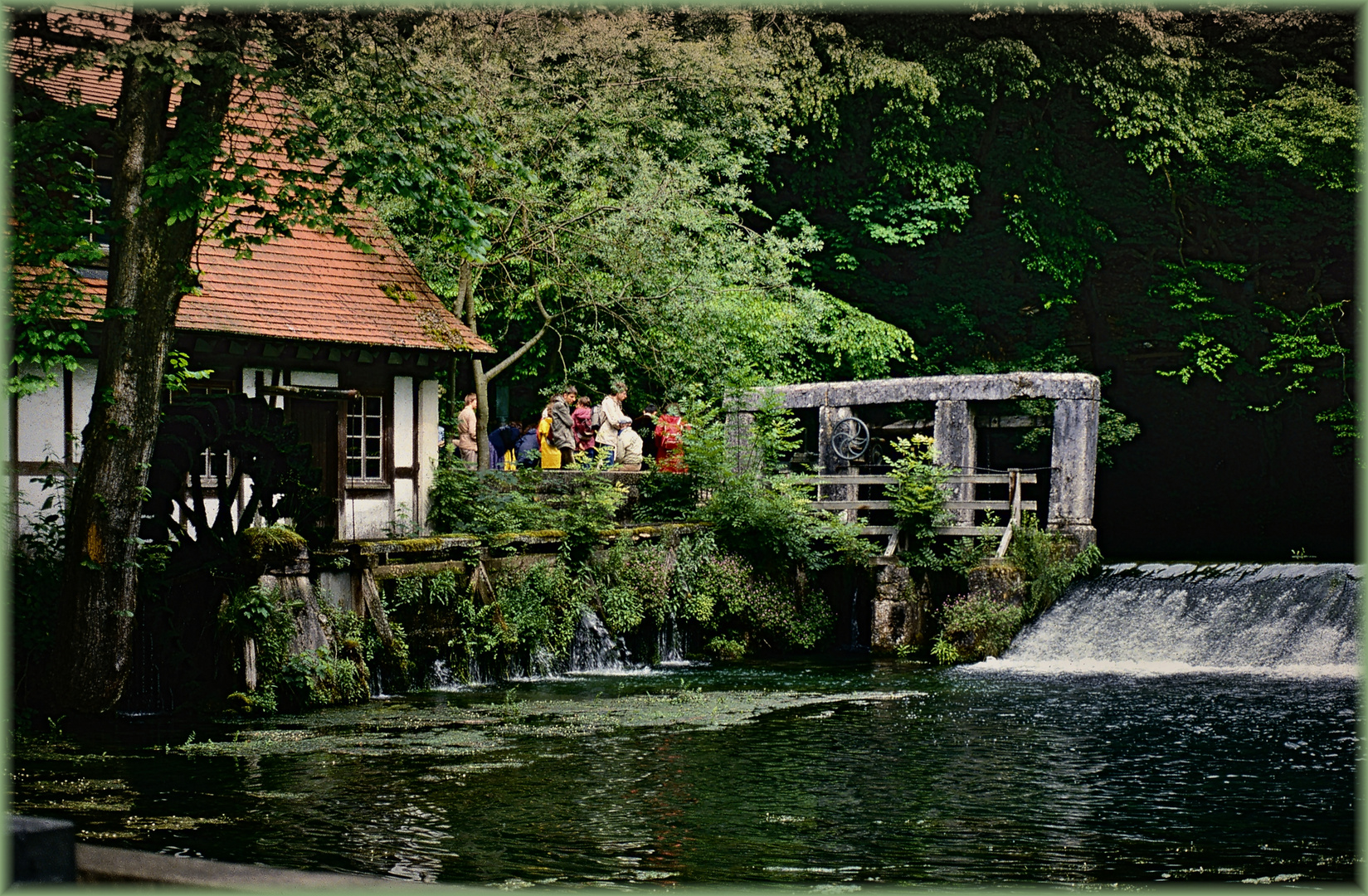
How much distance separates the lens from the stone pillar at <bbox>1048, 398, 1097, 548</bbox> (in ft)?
66.9

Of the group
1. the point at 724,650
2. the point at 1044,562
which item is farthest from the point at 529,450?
the point at 1044,562

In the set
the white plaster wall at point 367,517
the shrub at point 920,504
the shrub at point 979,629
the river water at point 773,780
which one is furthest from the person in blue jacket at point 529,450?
the shrub at point 979,629

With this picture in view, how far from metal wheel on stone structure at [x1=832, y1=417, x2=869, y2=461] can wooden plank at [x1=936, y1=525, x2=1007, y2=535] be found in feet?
6.75

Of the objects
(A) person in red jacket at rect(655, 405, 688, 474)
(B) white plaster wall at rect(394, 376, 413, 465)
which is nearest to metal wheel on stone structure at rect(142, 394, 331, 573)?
(B) white plaster wall at rect(394, 376, 413, 465)

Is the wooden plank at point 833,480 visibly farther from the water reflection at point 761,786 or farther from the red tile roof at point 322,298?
the water reflection at point 761,786

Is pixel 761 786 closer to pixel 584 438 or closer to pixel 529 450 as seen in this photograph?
pixel 529 450

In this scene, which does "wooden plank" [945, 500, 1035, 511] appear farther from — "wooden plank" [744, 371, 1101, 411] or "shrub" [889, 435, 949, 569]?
"wooden plank" [744, 371, 1101, 411]

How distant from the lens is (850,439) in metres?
22.4

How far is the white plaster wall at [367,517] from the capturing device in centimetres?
1895

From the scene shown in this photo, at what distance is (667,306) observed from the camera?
2220cm

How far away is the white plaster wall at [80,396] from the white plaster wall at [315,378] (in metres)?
2.60

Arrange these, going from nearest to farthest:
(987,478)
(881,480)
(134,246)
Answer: (134,246) → (987,478) → (881,480)

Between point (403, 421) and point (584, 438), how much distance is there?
3784mm

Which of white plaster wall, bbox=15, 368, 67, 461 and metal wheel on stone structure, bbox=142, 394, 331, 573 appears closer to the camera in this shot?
white plaster wall, bbox=15, 368, 67, 461
